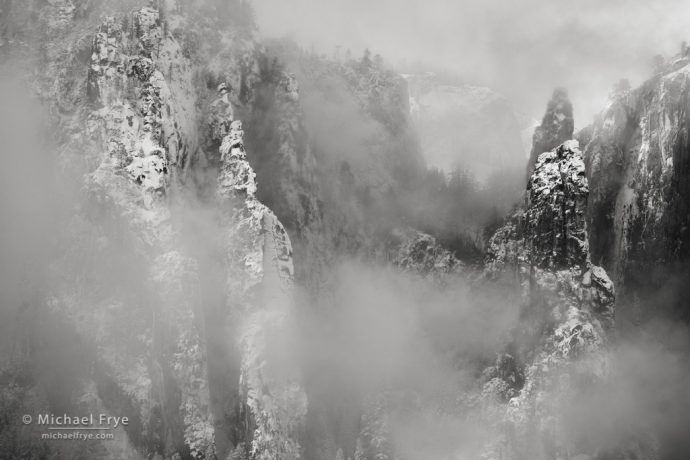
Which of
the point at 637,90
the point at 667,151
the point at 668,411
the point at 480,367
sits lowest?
the point at 668,411

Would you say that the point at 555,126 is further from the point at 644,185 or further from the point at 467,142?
the point at 467,142

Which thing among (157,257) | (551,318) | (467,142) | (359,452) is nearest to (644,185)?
(551,318)

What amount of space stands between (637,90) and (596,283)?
4029 centimetres

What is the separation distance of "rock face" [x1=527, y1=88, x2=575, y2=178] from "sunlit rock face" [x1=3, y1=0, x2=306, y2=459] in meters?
47.0

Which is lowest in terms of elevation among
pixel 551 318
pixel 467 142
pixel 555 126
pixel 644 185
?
pixel 551 318

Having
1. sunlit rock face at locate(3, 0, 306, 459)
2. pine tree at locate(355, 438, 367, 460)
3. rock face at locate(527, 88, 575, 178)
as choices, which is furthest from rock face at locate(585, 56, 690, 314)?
sunlit rock face at locate(3, 0, 306, 459)

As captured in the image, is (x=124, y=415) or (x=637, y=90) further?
(x=637, y=90)

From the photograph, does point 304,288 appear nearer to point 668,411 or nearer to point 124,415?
point 124,415

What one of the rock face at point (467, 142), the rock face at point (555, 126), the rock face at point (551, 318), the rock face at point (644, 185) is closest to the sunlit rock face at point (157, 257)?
the rock face at point (551, 318)

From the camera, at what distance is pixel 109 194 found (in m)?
108

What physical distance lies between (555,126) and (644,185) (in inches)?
646

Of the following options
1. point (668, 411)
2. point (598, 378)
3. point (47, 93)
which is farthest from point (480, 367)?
point (47, 93)

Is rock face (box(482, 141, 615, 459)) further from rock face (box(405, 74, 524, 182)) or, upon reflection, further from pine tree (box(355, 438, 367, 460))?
rock face (box(405, 74, 524, 182))

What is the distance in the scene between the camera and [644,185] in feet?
450
